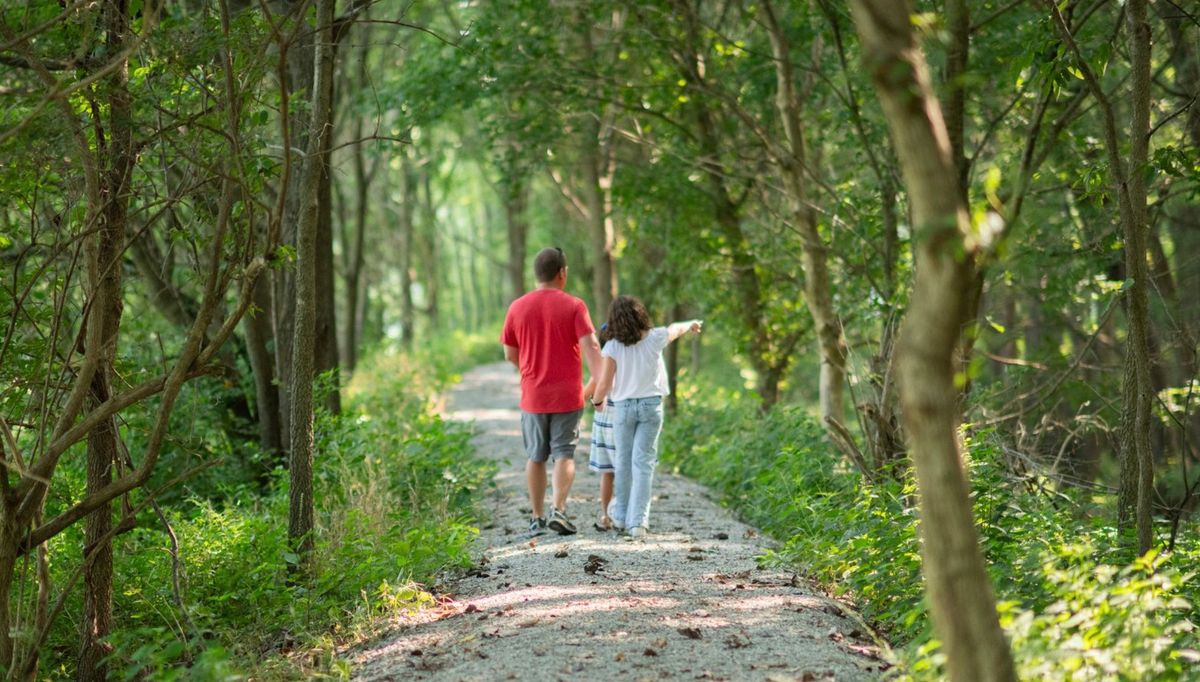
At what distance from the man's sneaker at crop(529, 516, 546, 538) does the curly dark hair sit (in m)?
1.66

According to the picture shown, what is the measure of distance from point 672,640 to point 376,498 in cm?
406

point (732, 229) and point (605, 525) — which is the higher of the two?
point (732, 229)

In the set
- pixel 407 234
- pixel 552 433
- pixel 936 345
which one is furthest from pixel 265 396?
pixel 407 234

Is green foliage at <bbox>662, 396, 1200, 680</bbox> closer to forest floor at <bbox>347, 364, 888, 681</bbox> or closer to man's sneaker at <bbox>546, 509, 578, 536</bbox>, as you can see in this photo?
forest floor at <bbox>347, 364, 888, 681</bbox>

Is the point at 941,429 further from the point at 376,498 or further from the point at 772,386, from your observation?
the point at 772,386

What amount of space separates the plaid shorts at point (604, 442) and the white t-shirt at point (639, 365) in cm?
31

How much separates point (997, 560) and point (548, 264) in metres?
4.08

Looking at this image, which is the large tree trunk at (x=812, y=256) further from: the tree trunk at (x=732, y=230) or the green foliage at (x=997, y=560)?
the green foliage at (x=997, y=560)

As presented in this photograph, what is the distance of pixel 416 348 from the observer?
31312 mm

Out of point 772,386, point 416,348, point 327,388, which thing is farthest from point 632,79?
point 416,348

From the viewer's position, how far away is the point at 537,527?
911cm

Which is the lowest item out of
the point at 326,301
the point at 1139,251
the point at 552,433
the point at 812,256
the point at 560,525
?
the point at 560,525

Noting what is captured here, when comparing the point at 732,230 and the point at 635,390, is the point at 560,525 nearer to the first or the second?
the point at 635,390

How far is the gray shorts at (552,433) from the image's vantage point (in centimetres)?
889
